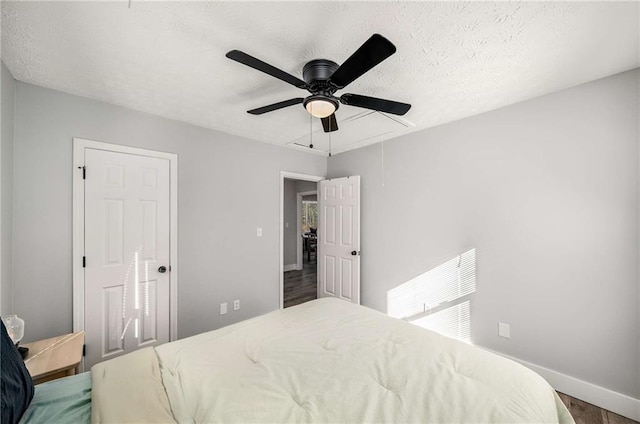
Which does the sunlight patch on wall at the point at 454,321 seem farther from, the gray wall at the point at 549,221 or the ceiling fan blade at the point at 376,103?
the ceiling fan blade at the point at 376,103

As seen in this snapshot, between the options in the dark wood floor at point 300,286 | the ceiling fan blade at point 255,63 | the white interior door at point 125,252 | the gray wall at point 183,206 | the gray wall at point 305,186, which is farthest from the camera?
the gray wall at point 305,186

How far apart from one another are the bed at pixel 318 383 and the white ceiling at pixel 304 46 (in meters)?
1.76

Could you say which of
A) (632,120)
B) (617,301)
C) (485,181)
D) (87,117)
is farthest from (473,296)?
(87,117)

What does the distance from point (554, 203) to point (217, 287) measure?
3.31m

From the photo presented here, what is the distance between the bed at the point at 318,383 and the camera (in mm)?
1018

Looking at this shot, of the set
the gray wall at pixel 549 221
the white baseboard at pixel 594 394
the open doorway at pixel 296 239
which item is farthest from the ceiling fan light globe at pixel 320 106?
the open doorway at pixel 296 239

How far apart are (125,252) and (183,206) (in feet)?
2.12

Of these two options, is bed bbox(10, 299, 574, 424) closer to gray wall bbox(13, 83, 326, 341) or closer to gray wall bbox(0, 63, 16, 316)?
gray wall bbox(0, 63, 16, 316)

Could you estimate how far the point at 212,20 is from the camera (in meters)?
1.32

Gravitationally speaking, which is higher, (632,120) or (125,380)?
(632,120)

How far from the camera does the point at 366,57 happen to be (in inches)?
Result: 47.1

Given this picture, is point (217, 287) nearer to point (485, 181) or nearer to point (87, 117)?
point (87, 117)

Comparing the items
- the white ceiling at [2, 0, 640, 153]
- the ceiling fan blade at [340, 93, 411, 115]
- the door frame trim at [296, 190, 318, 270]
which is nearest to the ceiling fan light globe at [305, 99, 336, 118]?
the ceiling fan blade at [340, 93, 411, 115]

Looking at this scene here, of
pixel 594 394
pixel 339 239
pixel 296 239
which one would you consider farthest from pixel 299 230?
pixel 594 394
